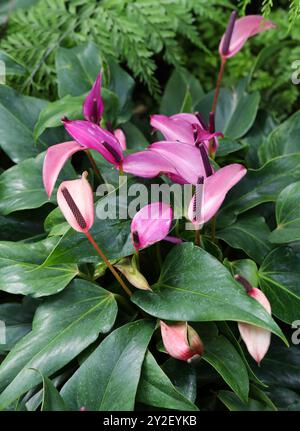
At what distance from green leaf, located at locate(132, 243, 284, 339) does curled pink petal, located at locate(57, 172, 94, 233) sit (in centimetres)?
14

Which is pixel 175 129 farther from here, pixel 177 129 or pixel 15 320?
pixel 15 320

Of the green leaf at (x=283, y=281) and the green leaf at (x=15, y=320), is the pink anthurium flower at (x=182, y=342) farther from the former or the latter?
the green leaf at (x=15, y=320)

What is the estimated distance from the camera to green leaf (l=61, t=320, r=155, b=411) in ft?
2.61

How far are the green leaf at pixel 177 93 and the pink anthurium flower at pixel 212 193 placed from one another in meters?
0.53

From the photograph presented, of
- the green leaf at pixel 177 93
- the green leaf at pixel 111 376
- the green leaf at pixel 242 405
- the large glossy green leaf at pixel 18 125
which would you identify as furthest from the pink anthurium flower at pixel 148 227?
the green leaf at pixel 177 93

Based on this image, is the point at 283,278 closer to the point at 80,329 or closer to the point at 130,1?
the point at 80,329

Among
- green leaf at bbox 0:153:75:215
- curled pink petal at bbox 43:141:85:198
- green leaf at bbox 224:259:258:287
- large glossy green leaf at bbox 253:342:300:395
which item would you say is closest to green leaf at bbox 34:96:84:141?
green leaf at bbox 0:153:75:215

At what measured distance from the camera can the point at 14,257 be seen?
91 cm

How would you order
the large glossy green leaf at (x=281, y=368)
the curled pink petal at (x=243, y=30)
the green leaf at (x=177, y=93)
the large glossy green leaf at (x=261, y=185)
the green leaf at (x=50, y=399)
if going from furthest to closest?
the green leaf at (x=177, y=93)
the curled pink petal at (x=243, y=30)
the large glossy green leaf at (x=261, y=185)
the large glossy green leaf at (x=281, y=368)
the green leaf at (x=50, y=399)

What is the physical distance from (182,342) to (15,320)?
0.33m

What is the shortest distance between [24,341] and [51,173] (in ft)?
0.83

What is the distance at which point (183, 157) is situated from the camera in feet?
2.91

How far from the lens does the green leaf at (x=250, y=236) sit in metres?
0.98

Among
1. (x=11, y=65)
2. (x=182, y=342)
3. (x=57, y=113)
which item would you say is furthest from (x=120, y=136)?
(x=182, y=342)
